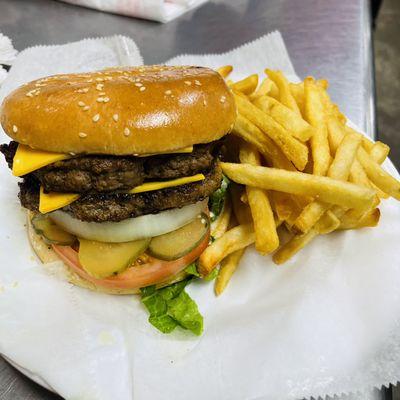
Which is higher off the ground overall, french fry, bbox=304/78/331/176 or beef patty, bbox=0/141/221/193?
french fry, bbox=304/78/331/176

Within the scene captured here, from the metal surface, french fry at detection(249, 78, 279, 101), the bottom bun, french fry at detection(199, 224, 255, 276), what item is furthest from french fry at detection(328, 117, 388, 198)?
the metal surface

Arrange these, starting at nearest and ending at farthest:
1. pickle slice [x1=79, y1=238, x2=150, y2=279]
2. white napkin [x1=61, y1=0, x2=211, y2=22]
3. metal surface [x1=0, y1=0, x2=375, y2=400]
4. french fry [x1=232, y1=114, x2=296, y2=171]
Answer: pickle slice [x1=79, y1=238, x2=150, y2=279], french fry [x1=232, y1=114, x2=296, y2=171], metal surface [x1=0, y1=0, x2=375, y2=400], white napkin [x1=61, y1=0, x2=211, y2=22]

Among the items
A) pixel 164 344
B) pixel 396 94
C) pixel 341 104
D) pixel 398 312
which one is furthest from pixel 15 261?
pixel 396 94

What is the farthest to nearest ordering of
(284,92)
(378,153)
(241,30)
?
(241,30) < (284,92) < (378,153)

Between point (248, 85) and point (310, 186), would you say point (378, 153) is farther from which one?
point (248, 85)

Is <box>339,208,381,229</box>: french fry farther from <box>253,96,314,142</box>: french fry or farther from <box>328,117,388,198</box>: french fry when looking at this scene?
<box>253,96,314,142</box>: french fry

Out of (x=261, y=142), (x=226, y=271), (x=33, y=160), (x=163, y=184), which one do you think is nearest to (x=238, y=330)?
(x=226, y=271)

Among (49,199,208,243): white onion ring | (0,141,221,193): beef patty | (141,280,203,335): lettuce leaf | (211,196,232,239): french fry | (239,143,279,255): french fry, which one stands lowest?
(141,280,203,335): lettuce leaf
